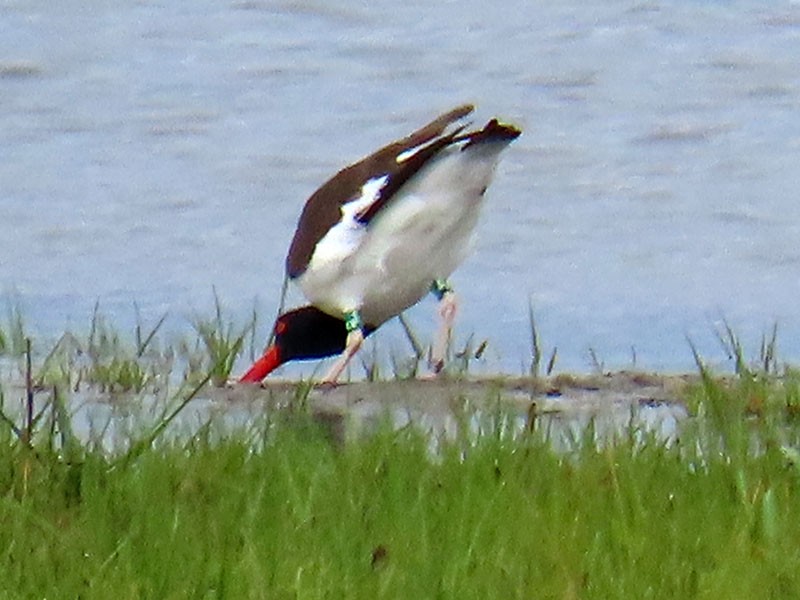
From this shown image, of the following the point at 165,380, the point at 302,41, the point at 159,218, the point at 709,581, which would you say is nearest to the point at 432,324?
the point at 159,218

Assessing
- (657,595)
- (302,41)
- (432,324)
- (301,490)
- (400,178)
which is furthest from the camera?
(302,41)

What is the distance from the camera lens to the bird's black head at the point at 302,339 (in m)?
8.54

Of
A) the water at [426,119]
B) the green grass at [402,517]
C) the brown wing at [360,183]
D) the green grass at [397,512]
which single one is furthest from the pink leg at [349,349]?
the green grass at [402,517]

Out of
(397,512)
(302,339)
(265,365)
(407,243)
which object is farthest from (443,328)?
(397,512)

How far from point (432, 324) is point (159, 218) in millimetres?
1396

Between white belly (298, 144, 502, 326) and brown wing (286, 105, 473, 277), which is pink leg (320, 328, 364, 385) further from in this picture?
brown wing (286, 105, 473, 277)

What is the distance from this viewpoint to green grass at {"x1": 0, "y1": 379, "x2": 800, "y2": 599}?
4.52m

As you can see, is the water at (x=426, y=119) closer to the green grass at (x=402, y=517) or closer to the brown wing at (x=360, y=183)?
the brown wing at (x=360, y=183)

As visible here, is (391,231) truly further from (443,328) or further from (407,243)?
(443,328)

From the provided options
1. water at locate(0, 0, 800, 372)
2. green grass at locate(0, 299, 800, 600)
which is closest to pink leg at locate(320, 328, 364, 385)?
water at locate(0, 0, 800, 372)

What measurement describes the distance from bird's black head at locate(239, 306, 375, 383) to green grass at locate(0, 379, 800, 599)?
2738 millimetres

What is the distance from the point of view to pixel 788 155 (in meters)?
11.5

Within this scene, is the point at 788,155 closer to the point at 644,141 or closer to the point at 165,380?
the point at 644,141

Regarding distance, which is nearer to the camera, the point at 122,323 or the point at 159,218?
the point at 122,323
